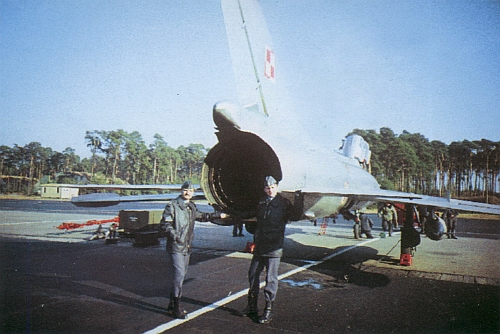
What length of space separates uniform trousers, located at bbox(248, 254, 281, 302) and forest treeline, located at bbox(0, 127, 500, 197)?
92.7 ft

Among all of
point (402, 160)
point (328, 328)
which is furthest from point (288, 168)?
point (402, 160)

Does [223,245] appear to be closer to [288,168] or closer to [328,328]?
[288,168]

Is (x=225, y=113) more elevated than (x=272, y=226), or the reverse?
(x=225, y=113)

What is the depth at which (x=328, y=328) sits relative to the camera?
3.55 metres

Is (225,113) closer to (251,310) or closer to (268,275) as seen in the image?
(268,275)

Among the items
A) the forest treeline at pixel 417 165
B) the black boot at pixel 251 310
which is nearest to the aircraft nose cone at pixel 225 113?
the black boot at pixel 251 310

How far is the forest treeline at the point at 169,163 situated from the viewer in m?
39.3

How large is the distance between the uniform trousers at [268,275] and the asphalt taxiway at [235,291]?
0.32 metres

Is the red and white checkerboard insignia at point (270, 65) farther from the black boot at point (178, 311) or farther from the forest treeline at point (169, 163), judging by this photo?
the forest treeline at point (169, 163)

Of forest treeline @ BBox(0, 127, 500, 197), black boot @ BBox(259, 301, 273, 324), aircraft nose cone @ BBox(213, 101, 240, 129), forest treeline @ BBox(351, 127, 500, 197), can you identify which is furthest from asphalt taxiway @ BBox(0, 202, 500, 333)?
forest treeline @ BBox(351, 127, 500, 197)

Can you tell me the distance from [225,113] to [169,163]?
56.5 meters

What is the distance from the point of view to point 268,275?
3893 millimetres

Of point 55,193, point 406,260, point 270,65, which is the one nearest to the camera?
point 270,65

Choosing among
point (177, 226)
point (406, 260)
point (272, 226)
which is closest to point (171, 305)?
point (177, 226)
